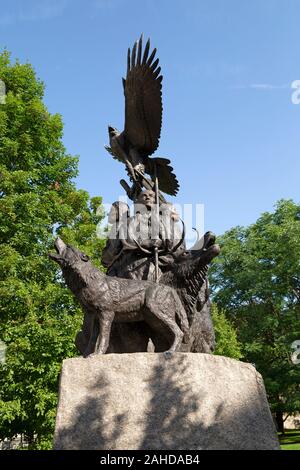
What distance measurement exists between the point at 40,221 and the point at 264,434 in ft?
34.6

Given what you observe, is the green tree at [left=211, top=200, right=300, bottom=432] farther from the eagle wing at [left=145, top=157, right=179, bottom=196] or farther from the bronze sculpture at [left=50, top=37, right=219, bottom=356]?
the bronze sculpture at [left=50, top=37, right=219, bottom=356]

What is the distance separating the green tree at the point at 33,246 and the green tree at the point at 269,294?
12612 mm

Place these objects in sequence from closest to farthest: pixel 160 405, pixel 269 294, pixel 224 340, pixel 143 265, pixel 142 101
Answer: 1. pixel 160 405
2. pixel 143 265
3. pixel 142 101
4. pixel 224 340
5. pixel 269 294

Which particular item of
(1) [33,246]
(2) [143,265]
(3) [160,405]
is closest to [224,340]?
(1) [33,246]

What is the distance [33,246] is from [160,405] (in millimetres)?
10078

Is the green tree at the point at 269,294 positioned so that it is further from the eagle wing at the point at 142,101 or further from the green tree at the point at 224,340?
the eagle wing at the point at 142,101

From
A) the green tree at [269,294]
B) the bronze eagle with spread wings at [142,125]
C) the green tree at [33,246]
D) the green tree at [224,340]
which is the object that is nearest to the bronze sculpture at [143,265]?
the bronze eagle with spread wings at [142,125]

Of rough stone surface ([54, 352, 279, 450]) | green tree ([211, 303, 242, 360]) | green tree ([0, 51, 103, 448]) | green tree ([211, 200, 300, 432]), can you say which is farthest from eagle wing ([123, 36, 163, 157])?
green tree ([211, 200, 300, 432])

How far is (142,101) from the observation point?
682 cm

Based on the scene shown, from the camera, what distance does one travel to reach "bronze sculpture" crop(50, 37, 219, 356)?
4352mm

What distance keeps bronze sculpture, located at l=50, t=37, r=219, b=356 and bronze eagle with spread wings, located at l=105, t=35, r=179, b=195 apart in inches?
0.5

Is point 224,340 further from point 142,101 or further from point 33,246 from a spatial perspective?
point 142,101

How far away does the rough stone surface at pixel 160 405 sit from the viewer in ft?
11.4
